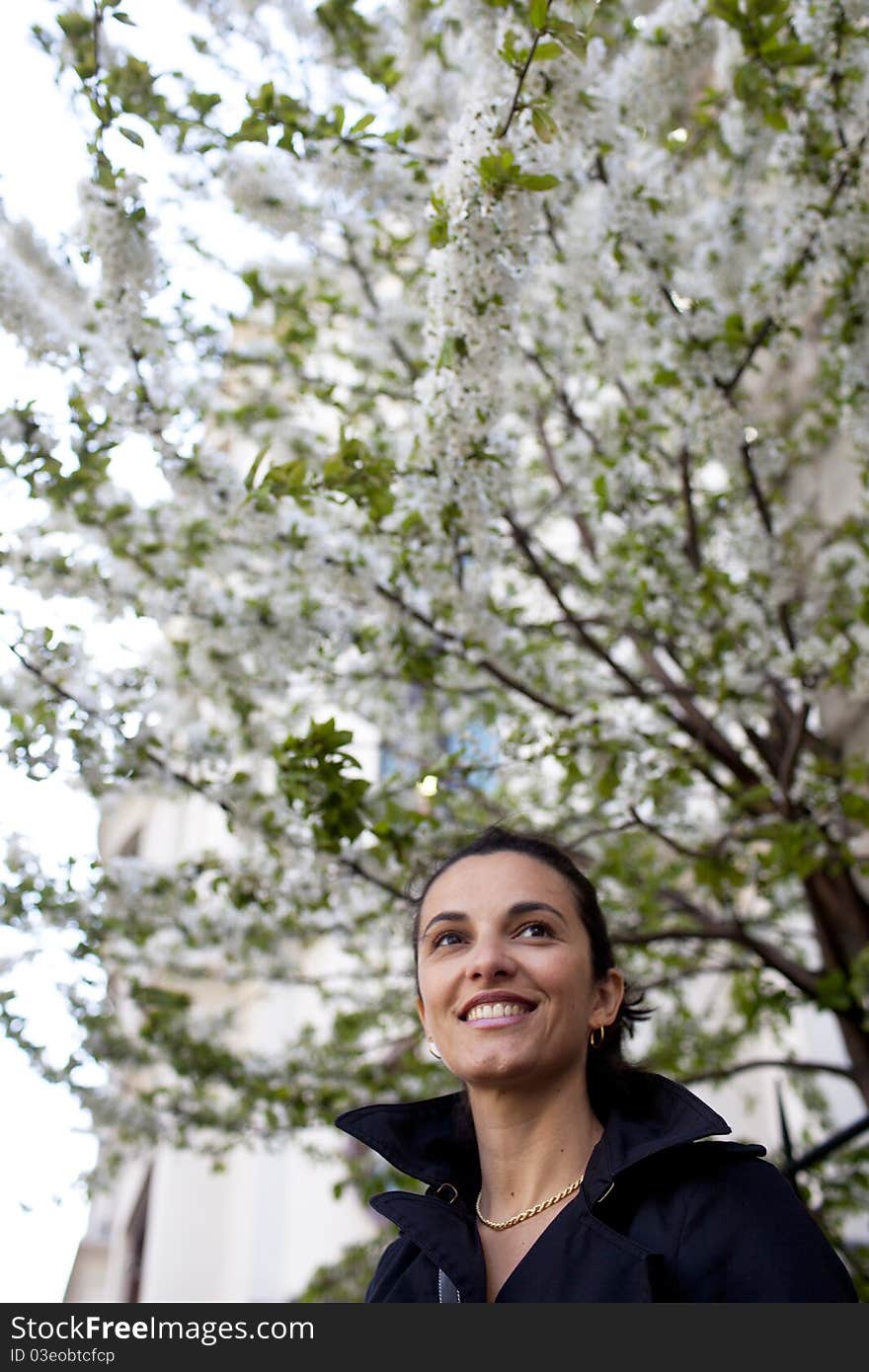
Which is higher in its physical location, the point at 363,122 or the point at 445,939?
the point at 363,122

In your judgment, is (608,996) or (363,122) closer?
(608,996)

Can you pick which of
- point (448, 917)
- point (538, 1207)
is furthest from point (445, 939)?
point (538, 1207)

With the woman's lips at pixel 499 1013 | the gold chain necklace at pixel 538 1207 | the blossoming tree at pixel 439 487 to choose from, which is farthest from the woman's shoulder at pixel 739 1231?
the blossoming tree at pixel 439 487

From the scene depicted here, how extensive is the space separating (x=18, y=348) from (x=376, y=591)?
131 cm

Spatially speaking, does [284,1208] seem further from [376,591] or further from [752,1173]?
[752,1173]

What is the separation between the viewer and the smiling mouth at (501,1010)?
5.97 ft

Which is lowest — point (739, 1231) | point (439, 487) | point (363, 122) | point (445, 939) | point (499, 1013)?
point (739, 1231)

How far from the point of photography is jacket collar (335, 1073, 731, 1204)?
162 cm

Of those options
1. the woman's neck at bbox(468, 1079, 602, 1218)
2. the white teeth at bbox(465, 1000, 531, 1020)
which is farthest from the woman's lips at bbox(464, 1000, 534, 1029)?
the woman's neck at bbox(468, 1079, 602, 1218)

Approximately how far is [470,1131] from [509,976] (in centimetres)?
38

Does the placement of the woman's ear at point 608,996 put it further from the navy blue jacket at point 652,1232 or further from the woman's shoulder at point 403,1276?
the woman's shoulder at point 403,1276

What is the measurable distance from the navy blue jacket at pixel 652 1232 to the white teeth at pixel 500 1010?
0.66ft

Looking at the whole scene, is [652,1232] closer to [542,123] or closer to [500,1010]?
[500,1010]

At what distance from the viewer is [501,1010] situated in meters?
1.82
